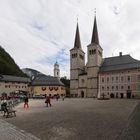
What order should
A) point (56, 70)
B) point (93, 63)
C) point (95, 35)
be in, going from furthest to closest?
point (56, 70)
point (95, 35)
point (93, 63)

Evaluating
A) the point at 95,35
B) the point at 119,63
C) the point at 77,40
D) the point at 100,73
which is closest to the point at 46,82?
the point at 77,40

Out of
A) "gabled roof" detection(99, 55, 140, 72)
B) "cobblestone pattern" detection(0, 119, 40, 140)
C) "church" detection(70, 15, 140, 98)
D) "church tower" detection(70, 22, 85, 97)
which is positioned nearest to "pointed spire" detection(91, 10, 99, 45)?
"church" detection(70, 15, 140, 98)

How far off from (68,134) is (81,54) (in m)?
81.9

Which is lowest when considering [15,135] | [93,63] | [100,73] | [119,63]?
[15,135]

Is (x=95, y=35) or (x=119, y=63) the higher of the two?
(x=95, y=35)

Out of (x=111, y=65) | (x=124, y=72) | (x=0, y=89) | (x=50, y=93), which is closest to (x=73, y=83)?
(x=50, y=93)

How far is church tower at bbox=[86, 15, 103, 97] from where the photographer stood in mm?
80688

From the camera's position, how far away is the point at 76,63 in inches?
3467

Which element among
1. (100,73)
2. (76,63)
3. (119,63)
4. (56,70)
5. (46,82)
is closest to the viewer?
(119,63)

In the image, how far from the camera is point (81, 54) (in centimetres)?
9169

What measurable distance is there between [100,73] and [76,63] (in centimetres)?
1316

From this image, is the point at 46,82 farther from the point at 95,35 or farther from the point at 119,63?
A: the point at 119,63

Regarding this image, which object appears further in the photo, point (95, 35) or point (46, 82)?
point (46, 82)

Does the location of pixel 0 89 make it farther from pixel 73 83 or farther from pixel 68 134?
pixel 68 134
